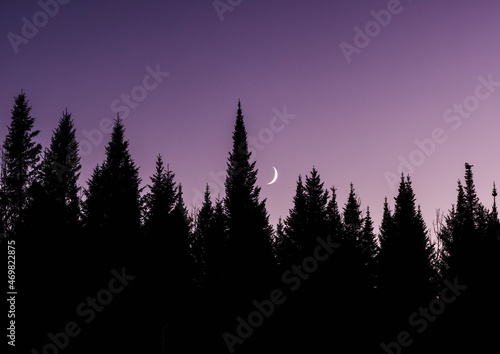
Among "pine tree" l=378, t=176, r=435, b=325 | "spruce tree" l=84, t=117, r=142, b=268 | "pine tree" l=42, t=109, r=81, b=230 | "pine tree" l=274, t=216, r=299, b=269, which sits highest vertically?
"pine tree" l=42, t=109, r=81, b=230

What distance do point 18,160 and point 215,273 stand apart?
24.4m

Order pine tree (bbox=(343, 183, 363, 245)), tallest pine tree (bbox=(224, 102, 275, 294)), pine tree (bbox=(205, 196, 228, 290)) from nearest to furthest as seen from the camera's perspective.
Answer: tallest pine tree (bbox=(224, 102, 275, 294)) < pine tree (bbox=(205, 196, 228, 290)) < pine tree (bbox=(343, 183, 363, 245))

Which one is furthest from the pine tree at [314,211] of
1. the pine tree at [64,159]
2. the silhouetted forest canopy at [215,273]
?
the pine tree at [64,159]

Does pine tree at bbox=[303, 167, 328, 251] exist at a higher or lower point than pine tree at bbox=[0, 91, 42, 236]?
lower

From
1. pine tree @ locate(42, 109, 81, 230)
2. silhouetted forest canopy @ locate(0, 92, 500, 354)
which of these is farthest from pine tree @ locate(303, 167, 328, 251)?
pine tree @ locate(42, 109, 81, 230)

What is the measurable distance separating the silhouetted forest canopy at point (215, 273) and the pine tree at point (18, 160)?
0.35 ft

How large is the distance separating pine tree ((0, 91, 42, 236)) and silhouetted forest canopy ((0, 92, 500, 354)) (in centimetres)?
11

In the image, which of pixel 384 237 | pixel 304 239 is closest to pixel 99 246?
pixel 304 239

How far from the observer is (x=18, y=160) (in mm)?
42156

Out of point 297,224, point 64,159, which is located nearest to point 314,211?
point 297,224

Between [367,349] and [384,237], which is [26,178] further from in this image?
[384,237]

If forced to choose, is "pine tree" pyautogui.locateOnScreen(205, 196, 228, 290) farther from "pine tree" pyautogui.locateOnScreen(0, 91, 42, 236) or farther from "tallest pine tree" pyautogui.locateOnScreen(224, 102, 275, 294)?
"pine tree" pyautogui.locateOnScreen(0, 91, 42, 236)

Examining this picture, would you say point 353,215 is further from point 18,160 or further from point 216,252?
point 18,160

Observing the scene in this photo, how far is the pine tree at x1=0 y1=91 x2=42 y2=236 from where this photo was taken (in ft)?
134
